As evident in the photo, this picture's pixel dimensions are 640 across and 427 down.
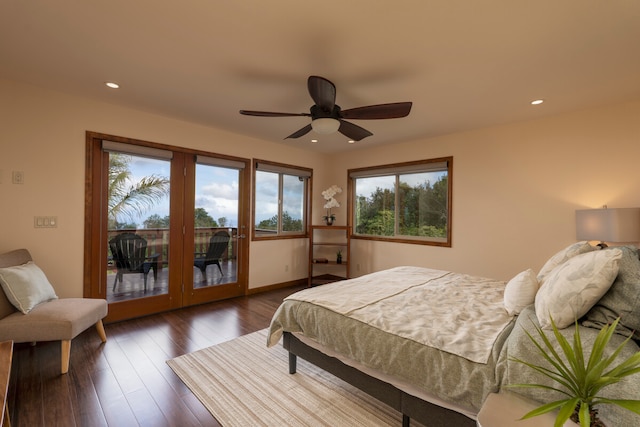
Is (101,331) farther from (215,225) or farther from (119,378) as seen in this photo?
(215,225)

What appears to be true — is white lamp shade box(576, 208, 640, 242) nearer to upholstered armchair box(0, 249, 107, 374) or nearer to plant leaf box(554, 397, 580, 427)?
plant leaf box(554, 397, 580, 427)

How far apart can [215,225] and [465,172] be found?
3.65m

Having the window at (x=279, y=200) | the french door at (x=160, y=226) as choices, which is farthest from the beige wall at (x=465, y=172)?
the window at (x=279, y=200)

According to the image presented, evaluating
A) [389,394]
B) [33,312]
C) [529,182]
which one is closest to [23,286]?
[33,312]

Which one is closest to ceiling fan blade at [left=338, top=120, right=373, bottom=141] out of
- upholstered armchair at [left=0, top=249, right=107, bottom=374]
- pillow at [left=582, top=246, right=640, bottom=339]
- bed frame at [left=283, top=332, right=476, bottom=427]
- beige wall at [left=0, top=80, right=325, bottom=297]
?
bed frame at [left=283, top=332, right=476, bottom=427]

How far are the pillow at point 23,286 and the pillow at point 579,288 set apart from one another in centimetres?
355

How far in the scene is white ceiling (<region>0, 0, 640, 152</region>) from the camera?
1699 millimetres

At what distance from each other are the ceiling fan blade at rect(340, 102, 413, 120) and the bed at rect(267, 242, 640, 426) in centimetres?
146

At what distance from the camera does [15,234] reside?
8.97ft

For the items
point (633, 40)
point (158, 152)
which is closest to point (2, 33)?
point (158, 152)

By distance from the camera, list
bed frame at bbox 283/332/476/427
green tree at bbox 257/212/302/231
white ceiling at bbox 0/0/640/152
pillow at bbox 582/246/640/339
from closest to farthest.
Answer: pillow at bbox 582/246/640/339
bed frame at bbox 283/332/476/427
white ceiling at bbox 0/0/640/152
green tree at bbox 257/212/302/231

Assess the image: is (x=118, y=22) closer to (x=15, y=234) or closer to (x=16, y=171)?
(x=16, y=171)

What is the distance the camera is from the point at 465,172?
3994 mm

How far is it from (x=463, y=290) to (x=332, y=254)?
3.18 meters
